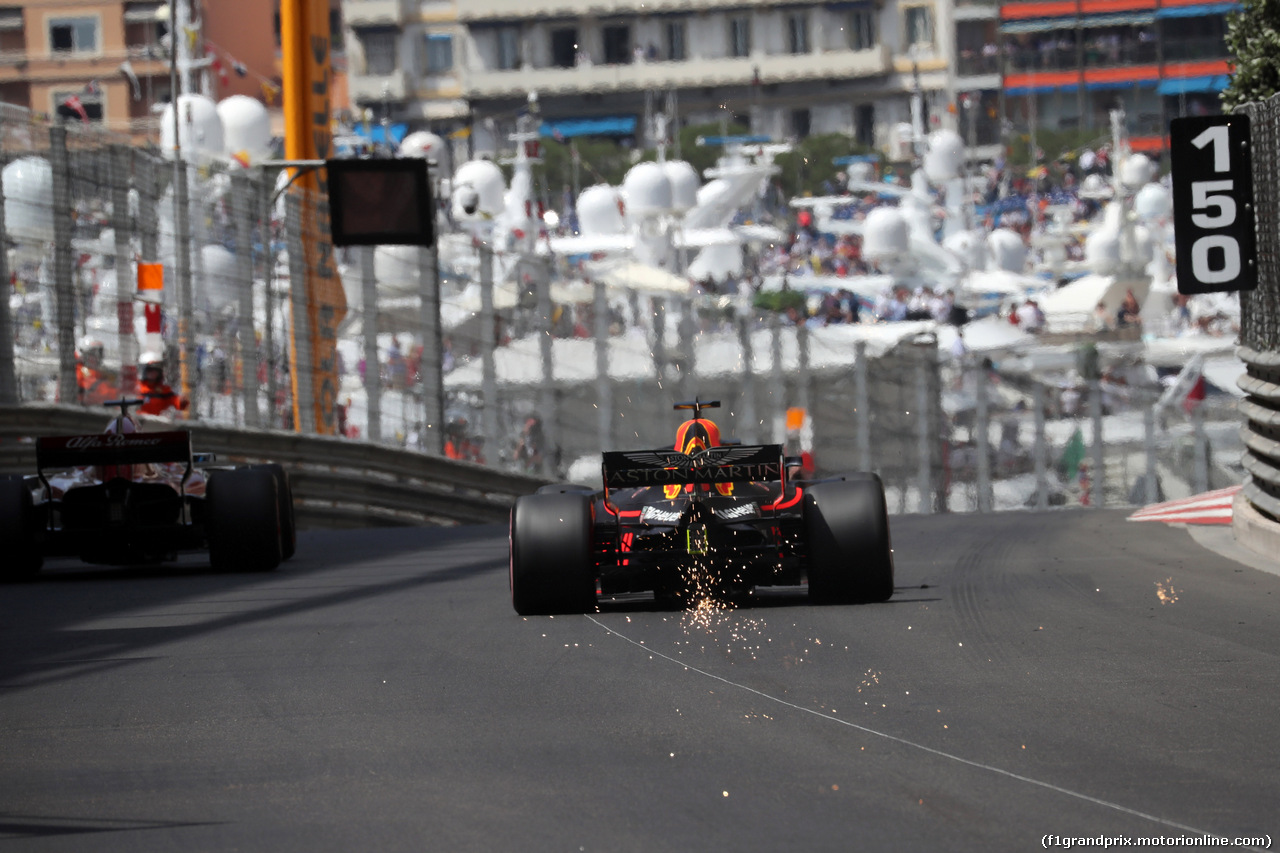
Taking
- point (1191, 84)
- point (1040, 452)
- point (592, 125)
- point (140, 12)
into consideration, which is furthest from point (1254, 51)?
point (1191, 84)

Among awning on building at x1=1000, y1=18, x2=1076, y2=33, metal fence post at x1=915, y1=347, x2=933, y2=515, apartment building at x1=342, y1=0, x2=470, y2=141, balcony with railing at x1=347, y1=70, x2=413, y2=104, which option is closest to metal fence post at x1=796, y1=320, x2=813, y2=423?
metal fence post at x1=915, y1=347, x2=933, y2=515

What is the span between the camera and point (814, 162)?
47.2 m

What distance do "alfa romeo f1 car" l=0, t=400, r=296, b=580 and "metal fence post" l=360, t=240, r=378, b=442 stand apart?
6.02m

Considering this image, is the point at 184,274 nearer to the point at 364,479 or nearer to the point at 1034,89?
the point at 364,479

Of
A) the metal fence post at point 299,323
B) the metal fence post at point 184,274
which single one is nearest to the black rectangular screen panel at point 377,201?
the metal fence post at point 299,323

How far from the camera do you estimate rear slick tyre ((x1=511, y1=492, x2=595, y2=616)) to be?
9.23 m

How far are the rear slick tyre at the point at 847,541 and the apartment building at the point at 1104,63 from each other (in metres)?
44.4

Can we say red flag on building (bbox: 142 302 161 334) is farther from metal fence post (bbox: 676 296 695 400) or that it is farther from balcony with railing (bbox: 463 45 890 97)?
balcony with railing (bbox: 463 45 890 97)

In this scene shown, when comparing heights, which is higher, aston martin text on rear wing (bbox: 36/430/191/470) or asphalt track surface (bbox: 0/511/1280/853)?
aston martin text on rear wing (bbox: 36/430/191/470)

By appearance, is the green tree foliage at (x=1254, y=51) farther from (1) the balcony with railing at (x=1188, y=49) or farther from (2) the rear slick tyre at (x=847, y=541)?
(1) the balcony with railing at (x=1188, y=49)

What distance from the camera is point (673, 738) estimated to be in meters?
5.91

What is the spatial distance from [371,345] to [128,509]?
6.37 metres

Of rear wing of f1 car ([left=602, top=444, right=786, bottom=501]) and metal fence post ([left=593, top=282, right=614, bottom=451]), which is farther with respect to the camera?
metal fence post ([left=593, top=282, right=614, bottom=451])

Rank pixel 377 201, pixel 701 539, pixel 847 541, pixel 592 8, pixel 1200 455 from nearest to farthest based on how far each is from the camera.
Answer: pixel 701 539 < pixel 847 541 < pixel 377 201 < pixel 1200 455 < pixel 592 8
